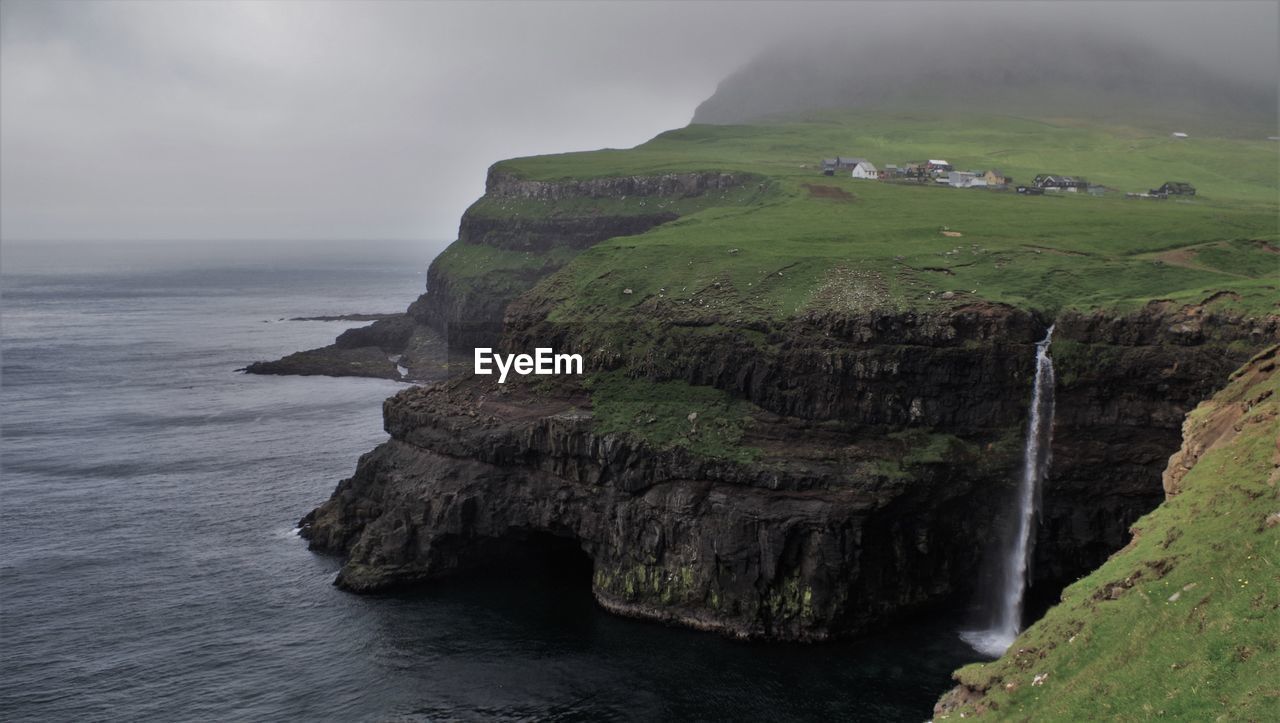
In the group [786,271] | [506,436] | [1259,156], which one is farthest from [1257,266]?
[1259,156]

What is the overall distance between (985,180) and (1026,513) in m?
89.9

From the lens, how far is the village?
136m

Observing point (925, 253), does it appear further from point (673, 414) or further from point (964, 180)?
point (964, 180)

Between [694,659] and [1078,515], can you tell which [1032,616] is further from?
[694,659]

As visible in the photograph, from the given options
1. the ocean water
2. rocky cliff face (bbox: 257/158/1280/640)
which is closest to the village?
Answer: rocky cliff face (bbox: 257/158/1280/640)

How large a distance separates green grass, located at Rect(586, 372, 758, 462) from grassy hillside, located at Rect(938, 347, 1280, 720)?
31.1 m

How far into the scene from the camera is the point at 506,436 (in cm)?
7481

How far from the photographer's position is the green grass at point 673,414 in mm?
69500

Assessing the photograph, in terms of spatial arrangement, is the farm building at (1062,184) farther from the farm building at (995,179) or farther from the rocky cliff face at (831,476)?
the rocky cliff face at (831,476)

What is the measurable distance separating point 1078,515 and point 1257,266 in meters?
32.4

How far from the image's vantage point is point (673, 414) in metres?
73.5

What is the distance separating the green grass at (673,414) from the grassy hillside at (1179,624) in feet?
102

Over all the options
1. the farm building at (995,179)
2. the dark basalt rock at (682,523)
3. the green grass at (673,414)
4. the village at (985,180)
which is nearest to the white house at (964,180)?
the village at (985,180)

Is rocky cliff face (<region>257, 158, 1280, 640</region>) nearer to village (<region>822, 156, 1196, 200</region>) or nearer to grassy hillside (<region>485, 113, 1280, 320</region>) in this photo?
grassy hillside (<region>485, 113, 1280, 320</region>)
